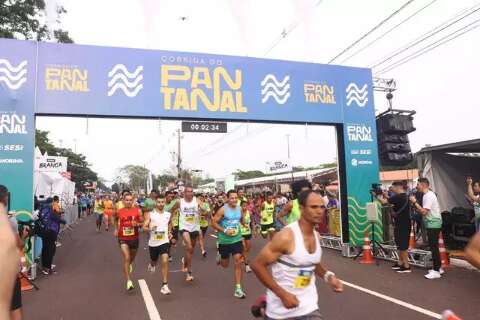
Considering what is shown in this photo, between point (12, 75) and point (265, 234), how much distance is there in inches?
320

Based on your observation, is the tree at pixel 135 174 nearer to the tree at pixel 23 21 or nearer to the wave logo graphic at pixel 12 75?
the tree at pixel 23 21

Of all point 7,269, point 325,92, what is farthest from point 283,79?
point 7,269

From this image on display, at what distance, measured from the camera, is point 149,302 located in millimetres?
6562

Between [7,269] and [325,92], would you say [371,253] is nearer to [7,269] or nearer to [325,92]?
[325,92]

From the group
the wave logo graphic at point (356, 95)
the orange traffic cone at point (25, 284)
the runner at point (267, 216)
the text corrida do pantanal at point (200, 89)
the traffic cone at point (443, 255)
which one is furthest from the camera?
the runner at point (267, 216)

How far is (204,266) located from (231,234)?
300cm

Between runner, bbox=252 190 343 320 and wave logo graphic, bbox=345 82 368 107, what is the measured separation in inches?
354

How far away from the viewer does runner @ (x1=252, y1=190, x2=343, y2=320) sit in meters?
3.02

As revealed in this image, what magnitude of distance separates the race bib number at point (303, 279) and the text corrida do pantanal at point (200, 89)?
7.55 metres

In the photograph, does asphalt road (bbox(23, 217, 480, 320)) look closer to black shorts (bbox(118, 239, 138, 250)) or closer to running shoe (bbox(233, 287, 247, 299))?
running shoe (bbox(233, 287, 247, 299))

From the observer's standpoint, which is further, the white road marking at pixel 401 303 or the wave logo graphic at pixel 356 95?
the wave logo graphic at pixel 356 95

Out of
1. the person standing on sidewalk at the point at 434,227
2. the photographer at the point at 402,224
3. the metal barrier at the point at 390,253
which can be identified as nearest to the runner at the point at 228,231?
the photographer at the point at 402,224

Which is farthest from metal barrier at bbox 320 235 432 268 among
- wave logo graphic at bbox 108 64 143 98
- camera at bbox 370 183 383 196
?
wave logo graphic at bbox 108 64 143 98

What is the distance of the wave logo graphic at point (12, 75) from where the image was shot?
9.08 metres
